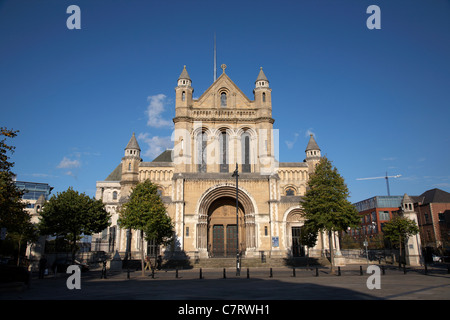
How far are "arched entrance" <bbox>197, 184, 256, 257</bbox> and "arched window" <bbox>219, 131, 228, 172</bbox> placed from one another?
386 cm

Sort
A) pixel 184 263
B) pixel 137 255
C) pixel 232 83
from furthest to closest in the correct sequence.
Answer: pixel 232 83
pixel 137 255
pixel 184 263

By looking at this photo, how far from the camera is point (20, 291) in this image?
571 inches

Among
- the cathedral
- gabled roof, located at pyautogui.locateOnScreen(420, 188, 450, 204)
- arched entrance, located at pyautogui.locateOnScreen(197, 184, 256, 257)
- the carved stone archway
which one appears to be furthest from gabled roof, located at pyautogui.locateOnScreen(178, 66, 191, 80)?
gabled roof, located at pyautogui.locateOnScreen(420, 188, 450, 204)

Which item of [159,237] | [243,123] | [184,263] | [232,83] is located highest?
[232,83]

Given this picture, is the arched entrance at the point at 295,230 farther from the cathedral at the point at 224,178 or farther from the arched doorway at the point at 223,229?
the arched doorway at the point at 223,229

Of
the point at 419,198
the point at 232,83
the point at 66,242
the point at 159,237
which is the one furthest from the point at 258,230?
the point at 419,198

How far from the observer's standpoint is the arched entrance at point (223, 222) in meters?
38.8

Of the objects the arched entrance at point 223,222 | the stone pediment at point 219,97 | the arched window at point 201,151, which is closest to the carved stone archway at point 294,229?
the arched entrance at point 223,222

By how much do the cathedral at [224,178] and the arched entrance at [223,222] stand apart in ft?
0.39

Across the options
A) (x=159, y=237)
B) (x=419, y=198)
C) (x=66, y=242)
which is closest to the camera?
(x=159, y=237)

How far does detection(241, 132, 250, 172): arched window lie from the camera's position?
42.7 m

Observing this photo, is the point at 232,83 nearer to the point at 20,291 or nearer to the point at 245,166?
the point at 245,166

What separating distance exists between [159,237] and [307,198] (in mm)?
15471

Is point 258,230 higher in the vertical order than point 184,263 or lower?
higher
